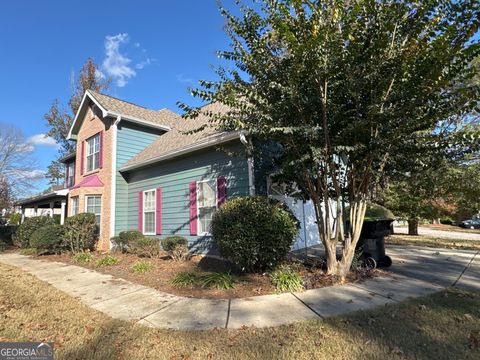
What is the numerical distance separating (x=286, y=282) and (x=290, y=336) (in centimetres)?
197

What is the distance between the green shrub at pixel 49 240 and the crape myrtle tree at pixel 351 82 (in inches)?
334

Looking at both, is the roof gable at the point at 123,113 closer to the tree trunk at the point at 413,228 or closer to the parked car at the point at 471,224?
the tree trunk at the point at 413,228

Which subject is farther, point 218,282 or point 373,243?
point 373,243

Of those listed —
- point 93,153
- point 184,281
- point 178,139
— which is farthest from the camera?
point 93,153

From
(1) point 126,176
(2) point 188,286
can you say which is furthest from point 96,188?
(2) point 188,286

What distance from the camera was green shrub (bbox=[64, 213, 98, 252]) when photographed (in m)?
11.0

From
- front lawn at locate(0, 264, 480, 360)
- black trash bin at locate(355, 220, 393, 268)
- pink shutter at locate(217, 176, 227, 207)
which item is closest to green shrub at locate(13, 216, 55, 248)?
pink shutter at locate(217, 176, 227, 207)

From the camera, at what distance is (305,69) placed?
5.14 m

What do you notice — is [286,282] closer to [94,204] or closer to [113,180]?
[113,180]

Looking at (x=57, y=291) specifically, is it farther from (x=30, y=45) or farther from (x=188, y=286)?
(x=30, y=45)

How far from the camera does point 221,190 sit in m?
8.79

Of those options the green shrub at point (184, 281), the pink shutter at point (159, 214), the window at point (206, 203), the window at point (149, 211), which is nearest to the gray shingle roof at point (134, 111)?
the window at point (149, 211)

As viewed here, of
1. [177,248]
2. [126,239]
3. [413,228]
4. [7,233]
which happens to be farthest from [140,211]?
[413,228]

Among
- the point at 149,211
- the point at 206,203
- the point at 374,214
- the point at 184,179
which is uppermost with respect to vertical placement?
the point at 184,179
